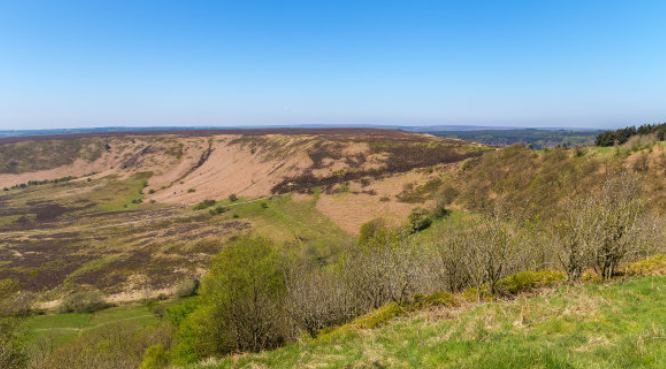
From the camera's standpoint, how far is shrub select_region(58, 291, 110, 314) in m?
49.8

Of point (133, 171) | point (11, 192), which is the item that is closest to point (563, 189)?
point (133, 171)

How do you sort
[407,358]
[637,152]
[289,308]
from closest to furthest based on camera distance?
[407,358], [289,308], [637,152]

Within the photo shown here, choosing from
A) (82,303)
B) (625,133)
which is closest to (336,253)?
(82,303)

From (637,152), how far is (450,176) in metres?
42.6

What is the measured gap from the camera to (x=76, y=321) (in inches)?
1845

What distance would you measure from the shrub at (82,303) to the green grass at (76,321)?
4.30ft

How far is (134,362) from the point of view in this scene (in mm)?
29578

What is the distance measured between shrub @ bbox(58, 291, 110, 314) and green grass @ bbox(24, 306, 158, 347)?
1312mm

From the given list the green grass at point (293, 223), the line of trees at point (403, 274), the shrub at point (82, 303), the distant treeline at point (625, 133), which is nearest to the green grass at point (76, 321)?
the shrub at point (82, 303)

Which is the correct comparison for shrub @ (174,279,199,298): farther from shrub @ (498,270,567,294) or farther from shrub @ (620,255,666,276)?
shrub @ (620,255,666,276)

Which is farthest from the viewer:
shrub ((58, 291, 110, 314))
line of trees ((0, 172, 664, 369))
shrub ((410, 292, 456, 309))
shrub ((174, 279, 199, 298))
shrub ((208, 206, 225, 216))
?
shrub ((208, 206, 225, 216))

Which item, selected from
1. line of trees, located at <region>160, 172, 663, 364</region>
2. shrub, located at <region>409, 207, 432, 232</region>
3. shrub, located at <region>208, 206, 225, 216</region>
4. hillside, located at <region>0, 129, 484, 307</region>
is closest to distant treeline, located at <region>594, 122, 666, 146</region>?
hillside, located at <region>0, 129, 484, 307</region>

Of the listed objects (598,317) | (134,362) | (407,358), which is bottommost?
(134,362)

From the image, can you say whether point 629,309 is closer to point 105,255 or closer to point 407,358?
point 407,358
